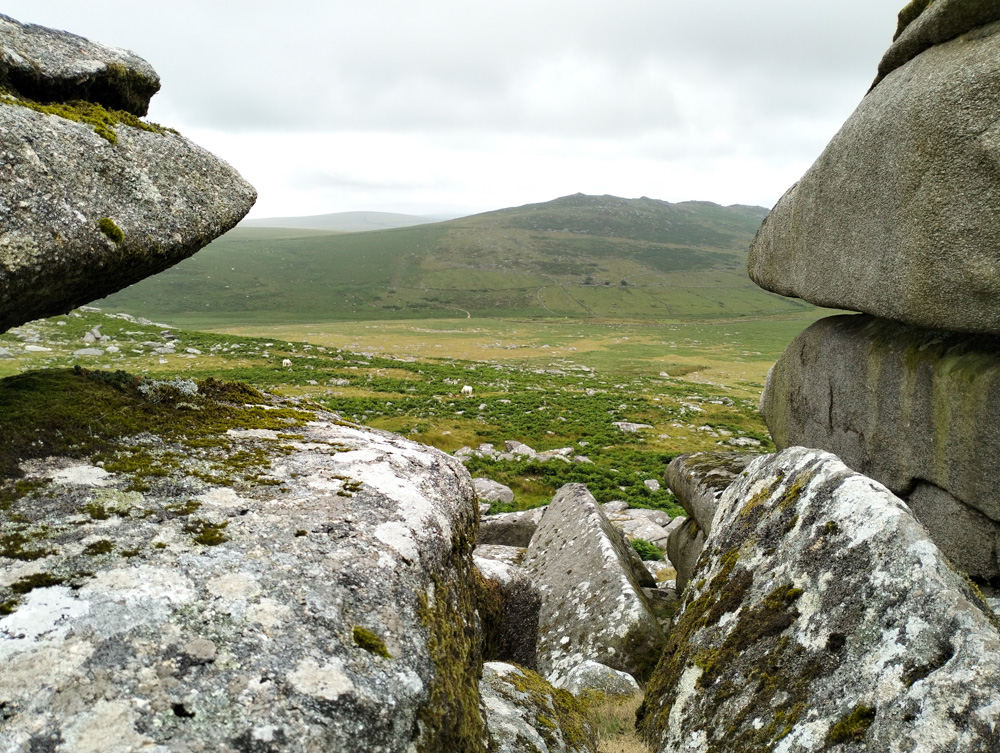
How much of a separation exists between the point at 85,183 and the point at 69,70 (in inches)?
73.7

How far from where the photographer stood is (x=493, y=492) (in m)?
24.4

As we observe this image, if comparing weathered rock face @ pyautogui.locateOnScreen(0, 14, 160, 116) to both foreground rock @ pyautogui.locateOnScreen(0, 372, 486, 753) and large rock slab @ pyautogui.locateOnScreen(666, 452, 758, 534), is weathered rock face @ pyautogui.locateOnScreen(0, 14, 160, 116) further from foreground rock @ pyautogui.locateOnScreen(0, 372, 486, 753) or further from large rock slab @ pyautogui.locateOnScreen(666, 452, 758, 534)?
large rock slab @ pyautogui.locateOnScreen(666, 452, 758, 534)

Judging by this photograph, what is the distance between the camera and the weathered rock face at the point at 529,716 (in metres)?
6.54

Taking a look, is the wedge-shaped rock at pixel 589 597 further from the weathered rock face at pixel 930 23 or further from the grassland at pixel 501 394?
the weathered rock face at pixel 930 23

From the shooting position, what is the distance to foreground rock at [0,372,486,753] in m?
3.73

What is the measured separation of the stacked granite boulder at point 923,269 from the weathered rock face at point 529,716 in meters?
6.97

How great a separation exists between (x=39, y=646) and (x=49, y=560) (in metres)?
0.80

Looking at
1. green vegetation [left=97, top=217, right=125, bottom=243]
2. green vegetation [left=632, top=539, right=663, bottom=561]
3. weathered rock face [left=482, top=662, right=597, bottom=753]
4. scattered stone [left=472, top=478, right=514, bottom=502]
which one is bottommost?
scattered stone [left=472, top=478, right=514, bottom=502]

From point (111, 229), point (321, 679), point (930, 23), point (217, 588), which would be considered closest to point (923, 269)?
point (930, 23)

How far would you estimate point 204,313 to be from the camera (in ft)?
585

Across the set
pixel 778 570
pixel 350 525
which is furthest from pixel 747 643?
pixel 350 525

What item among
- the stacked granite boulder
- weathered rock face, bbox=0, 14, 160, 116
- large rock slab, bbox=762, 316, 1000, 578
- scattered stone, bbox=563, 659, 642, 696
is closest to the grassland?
large rock slab, bbox=762, 316, 1000, 578

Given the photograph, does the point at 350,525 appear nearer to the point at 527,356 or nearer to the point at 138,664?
the point at 138,664

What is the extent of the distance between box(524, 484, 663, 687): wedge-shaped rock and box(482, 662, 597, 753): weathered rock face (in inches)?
95.9
